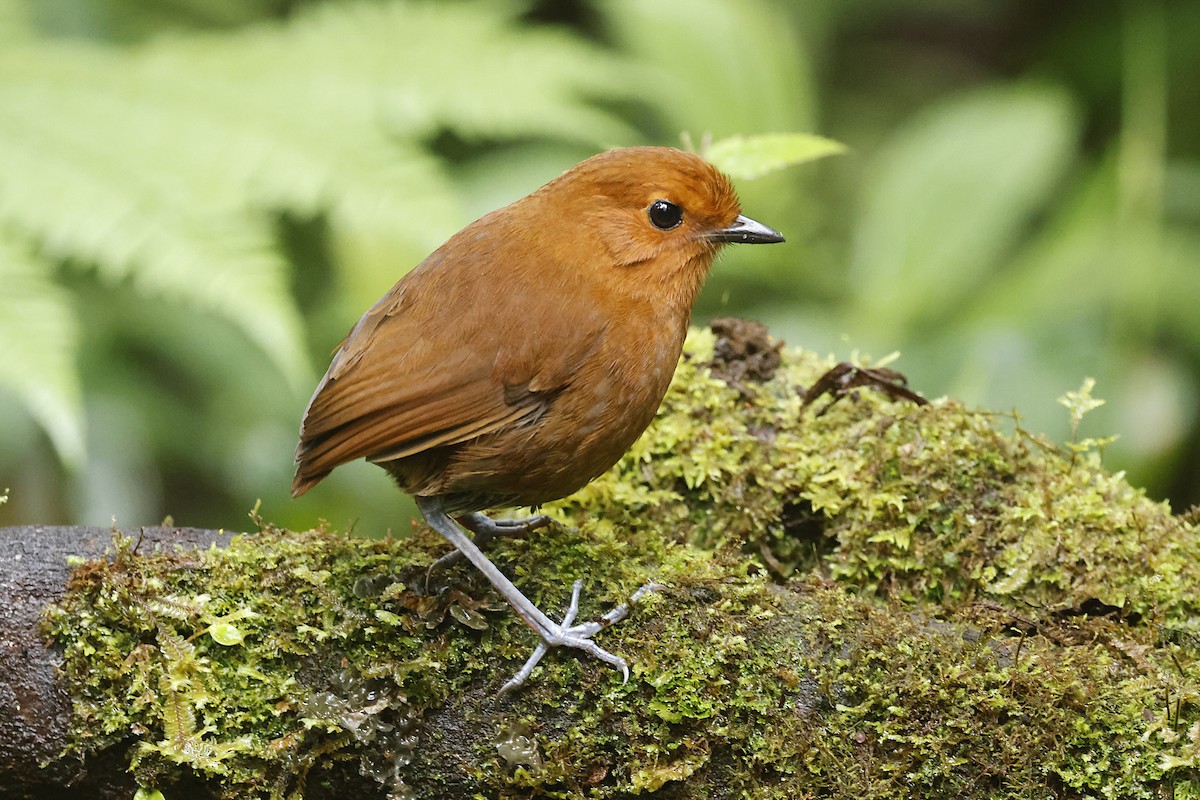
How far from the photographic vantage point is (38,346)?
3.59m

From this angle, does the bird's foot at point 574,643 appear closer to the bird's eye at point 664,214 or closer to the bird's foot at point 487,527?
the bird's foot at point 487,527

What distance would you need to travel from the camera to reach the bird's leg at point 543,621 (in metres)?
2.23

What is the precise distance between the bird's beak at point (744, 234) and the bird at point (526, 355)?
79 millimetres

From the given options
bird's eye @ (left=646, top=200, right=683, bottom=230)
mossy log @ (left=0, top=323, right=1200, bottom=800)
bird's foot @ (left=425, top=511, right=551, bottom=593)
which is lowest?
mossy log @ (left=0, top=323, right=1200, bottom=800)

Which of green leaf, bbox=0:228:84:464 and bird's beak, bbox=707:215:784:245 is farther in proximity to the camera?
green leaf, bbox=0:228:84:464

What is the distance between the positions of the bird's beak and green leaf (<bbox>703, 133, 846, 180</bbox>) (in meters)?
0.36

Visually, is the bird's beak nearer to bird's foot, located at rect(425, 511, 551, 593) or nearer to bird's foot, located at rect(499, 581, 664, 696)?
bird's foot, located at rect(425, 511, 551, 593)

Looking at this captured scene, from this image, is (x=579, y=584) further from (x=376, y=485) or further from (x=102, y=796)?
(x=376, y=485)

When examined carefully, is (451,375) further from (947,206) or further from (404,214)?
(947,206)

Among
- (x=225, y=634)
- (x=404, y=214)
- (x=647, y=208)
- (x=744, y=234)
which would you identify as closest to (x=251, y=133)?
(x=404, y=214)

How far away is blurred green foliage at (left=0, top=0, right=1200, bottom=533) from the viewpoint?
13.4 ft

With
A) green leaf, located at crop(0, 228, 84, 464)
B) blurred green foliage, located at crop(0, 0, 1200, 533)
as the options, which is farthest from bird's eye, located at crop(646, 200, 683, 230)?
green leaf, located at crop(0, 228, 84, 464)

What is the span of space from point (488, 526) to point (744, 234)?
0.93 meters

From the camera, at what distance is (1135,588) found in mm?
2492
